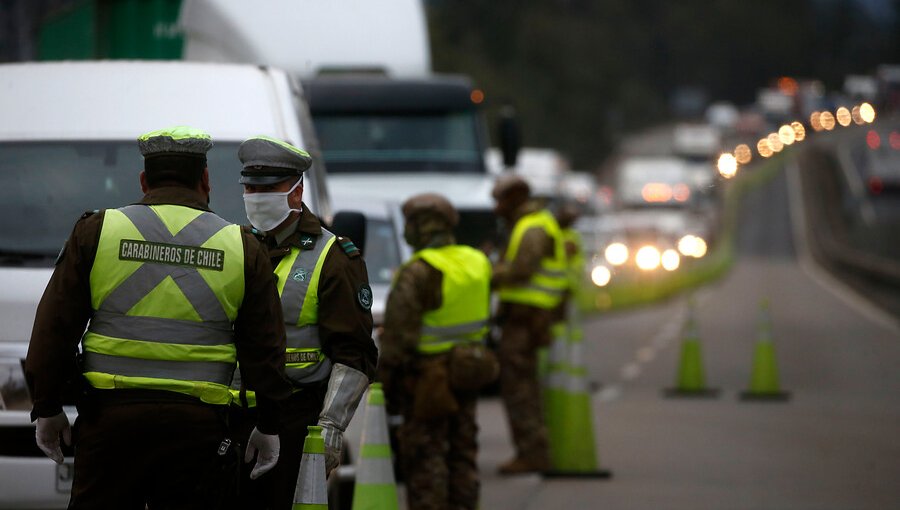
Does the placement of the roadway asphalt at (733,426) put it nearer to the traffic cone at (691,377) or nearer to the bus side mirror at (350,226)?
the traffic cone at (691,377)

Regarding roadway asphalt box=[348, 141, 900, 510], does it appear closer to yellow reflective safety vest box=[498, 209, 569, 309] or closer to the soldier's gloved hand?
yellow reflective safety vest box=[498, 209, 569, 309]

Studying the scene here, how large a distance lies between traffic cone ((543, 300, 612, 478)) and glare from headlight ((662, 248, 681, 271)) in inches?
1556

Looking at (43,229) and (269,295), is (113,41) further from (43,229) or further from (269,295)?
(269,295)

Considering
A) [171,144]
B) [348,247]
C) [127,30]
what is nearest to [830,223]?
[127,30]


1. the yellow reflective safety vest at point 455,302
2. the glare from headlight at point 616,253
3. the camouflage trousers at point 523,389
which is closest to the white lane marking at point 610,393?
the camouflage trousers at point 523,389

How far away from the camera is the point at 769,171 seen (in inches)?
4875

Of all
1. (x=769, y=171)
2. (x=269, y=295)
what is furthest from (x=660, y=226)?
(x=769, y=171)

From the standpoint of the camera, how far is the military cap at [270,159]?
6.39 m

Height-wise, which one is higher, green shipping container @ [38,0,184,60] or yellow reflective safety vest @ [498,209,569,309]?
green shipping container @ [38,0,184,60]

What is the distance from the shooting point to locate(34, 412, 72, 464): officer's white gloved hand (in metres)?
5.46

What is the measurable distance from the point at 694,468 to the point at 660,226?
43.1m

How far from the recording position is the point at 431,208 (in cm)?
920

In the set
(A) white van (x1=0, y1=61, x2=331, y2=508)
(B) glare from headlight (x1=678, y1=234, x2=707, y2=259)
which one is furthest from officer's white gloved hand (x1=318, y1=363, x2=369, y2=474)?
(B) glare from headlight (x1=678, y1=234, x2=707, y2=259)

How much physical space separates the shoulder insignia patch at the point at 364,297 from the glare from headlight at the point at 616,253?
3908 cm
